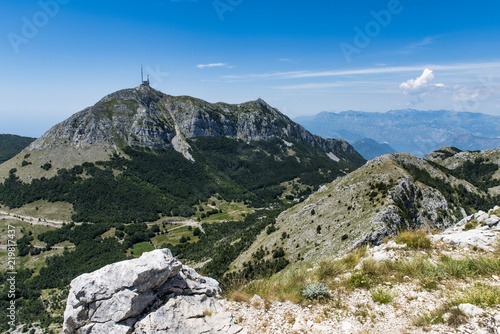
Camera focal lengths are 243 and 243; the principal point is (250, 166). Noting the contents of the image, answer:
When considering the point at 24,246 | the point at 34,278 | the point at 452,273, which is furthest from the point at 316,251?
the point at 24,246

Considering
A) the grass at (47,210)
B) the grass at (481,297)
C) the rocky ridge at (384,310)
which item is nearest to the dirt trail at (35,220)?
the grass at (47,210)

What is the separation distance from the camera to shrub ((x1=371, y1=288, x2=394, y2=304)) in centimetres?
1118

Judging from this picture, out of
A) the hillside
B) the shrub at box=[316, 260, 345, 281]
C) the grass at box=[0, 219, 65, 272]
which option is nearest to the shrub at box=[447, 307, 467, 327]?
the shrub at box=[316, 260, 345, 281]

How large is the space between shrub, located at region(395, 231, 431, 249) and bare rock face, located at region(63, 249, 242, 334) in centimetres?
1183

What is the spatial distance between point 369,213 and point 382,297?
3905 centimetres

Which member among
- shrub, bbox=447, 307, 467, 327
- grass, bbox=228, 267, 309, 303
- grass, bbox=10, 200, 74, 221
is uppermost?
shrub, bbox=447, 307, 467, 327

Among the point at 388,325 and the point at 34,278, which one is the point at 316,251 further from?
the point at 34,278

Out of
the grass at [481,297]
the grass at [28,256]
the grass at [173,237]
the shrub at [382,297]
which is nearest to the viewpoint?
the grass at [481,297]

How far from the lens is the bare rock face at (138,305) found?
11.0 m

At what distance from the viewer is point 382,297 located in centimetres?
1134

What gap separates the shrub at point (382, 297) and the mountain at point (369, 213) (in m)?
27.9

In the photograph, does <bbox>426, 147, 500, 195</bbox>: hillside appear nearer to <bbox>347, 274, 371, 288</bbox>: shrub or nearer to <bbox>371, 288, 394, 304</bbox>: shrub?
<bbox>347, 274, 371, 288</bbox>: shrub

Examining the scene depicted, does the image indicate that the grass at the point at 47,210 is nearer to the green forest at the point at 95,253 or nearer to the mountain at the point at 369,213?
the green forest at the point at 95,253

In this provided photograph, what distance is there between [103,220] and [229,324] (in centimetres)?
17735
